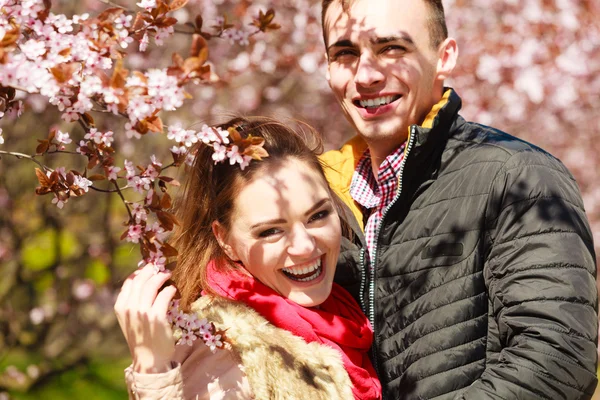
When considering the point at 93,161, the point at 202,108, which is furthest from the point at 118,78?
the point at 202,108

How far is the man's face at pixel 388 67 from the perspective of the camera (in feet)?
9.82

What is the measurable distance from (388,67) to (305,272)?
0.90 meters

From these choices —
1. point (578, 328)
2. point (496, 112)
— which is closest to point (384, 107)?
point (578, 328)

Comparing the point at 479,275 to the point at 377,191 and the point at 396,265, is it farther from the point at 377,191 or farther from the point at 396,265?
the point at 377,191

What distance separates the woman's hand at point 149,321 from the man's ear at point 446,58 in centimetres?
147

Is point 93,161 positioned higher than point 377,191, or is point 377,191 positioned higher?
point 93,161

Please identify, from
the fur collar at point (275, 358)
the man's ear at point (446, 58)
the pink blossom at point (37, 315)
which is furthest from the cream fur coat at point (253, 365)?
the pink blossom at point (37, 315)

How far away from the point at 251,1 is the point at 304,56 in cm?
63

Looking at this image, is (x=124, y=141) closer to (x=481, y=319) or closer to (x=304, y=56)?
(x=304, y=56)

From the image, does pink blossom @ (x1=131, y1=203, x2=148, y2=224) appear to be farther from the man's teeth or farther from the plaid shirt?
→ the man's teeth

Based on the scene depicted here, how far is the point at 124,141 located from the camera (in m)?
6.46

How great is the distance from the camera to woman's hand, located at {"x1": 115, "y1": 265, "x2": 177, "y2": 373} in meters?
2.34

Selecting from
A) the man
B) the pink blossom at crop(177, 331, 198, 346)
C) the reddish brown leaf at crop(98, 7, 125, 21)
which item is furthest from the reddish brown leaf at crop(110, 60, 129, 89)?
the man

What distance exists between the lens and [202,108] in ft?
21.9
